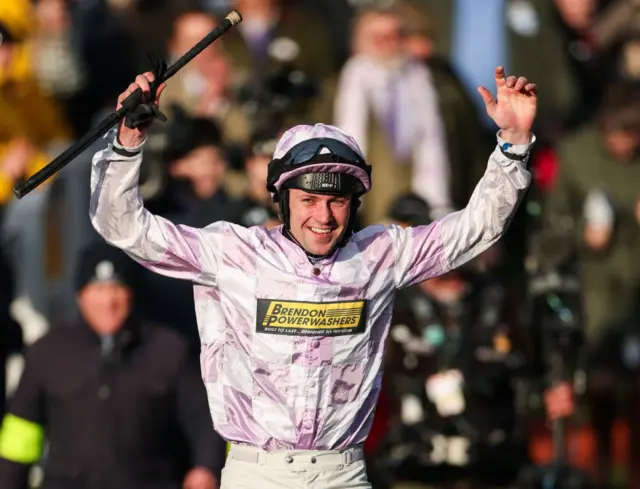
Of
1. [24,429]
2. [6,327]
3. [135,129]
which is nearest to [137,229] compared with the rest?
[135,129]

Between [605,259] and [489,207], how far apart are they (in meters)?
4.03

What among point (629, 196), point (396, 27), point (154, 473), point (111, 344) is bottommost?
point (154, 473)

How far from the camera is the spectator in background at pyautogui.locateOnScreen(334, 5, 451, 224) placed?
10.2 meters

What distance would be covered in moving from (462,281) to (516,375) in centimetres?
56

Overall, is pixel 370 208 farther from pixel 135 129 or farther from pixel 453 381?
pixel 135 129

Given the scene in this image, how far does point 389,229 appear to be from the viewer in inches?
244

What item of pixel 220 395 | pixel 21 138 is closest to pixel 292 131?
pixel 220 395

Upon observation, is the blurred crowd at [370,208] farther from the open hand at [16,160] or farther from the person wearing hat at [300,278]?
the person wearing hat at [300,278]

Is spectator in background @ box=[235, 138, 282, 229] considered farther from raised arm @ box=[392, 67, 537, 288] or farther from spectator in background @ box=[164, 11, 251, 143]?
raised arm @ box=[392, 67, 537, 288]

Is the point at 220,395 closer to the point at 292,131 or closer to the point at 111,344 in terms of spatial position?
the point at 292,131

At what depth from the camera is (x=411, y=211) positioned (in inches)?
363

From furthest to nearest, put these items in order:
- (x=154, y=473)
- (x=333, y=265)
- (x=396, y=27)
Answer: (x=396, y=27), (x=154, y=473), (x=333, y=265)

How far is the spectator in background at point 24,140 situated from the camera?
387 inches

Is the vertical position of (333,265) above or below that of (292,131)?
below
